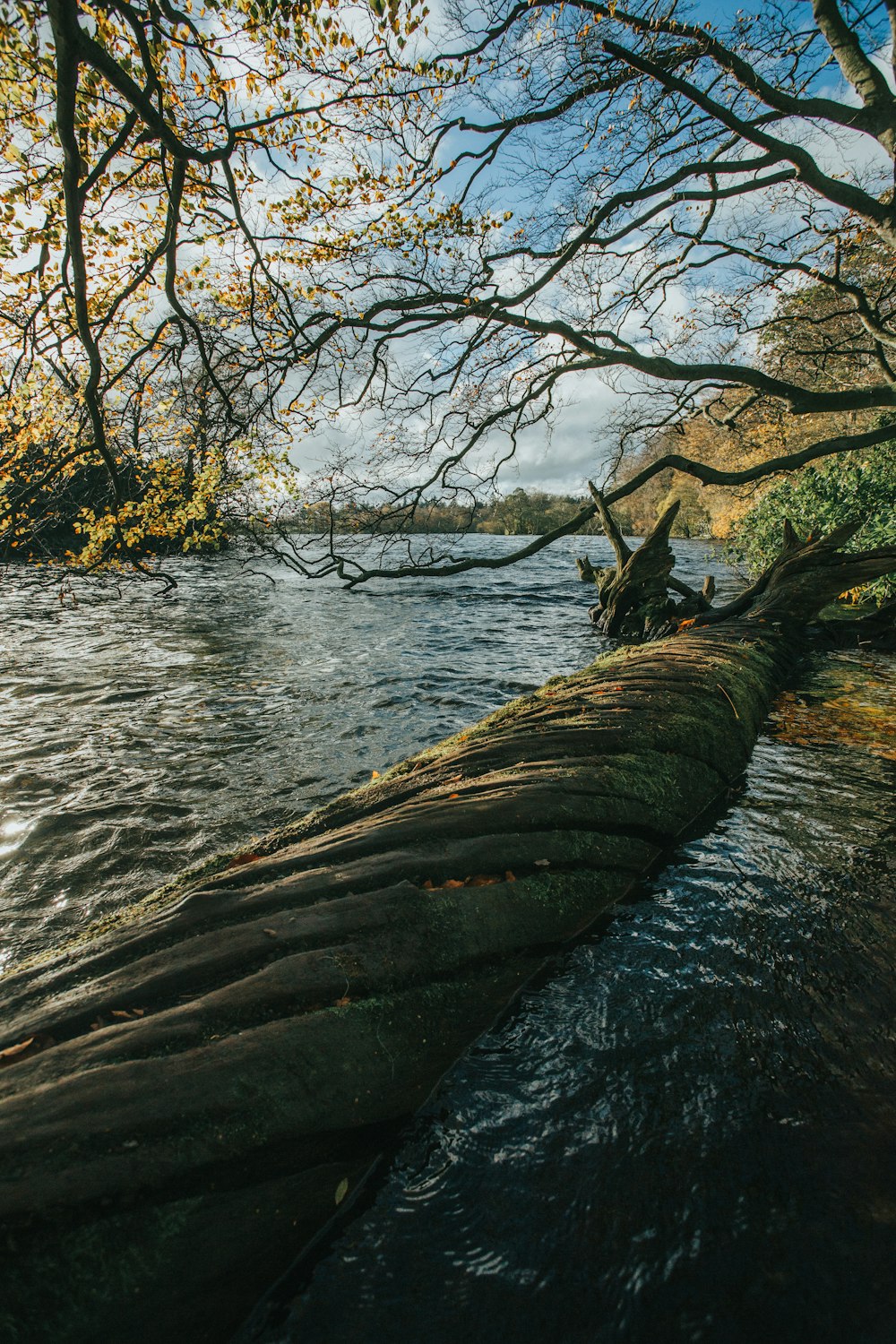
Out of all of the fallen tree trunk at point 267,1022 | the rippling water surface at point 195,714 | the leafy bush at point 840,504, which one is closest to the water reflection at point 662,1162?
the fallen tree trunk at point 267,1022

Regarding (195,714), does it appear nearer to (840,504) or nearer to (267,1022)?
(267,1022)

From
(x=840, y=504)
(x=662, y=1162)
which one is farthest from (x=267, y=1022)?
(x=840, y=504)

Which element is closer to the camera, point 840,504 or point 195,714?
point 195,714

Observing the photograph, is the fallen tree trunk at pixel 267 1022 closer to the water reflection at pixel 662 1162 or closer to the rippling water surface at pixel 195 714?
the water reflection at pixel 662 1162

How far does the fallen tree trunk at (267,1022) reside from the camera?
4.36 ft

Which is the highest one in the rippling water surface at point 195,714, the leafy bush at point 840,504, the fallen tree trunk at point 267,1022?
the leafy bush at point 840,504

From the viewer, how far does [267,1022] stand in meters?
1.75

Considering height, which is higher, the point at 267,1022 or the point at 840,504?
the point at 840,504

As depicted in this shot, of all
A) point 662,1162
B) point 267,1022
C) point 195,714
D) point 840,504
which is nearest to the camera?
point 662,1162

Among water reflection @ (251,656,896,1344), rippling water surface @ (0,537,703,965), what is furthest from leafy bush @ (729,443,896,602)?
water reflection @ (251,656,896,1344)

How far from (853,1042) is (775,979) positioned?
12.4 inches

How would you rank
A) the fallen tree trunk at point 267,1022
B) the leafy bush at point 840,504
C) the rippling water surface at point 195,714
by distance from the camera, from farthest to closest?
the leafy bush at point 840,504 → the rippling water surface at point 195,714 → the fallen tree trunk at point 267,1022

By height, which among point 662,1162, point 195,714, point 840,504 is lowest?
point 195,714

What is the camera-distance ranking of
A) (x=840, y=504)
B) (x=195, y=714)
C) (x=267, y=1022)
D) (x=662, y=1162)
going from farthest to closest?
(x=840, y=504)
(x=195, y=714)
(x=267, y=1022)
(x=662, y=1162)
